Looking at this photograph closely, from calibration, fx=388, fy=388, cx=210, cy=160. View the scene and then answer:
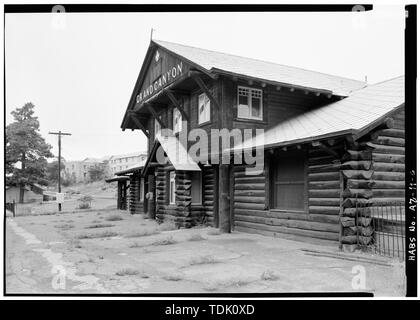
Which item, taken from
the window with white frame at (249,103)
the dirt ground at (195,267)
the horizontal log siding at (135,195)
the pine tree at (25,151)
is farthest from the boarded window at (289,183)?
the pine tree at (25,151)

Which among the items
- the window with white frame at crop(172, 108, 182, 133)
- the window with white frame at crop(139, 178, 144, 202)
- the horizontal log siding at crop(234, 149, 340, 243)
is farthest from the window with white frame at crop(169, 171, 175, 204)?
the window with white frame at crop(139, 178, 144, 202)

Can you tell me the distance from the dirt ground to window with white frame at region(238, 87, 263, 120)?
17.0 ft

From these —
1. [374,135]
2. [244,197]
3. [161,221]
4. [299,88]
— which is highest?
[299,88]

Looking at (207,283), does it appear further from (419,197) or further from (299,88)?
(299,88)

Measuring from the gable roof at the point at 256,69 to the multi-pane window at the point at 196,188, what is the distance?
4734 millimetres

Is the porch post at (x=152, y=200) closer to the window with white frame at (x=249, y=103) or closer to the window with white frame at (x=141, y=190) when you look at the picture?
the window with white frame at (x=141, y=190)

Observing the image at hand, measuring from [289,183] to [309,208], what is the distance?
1.29 metres

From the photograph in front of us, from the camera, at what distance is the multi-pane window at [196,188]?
16875mm

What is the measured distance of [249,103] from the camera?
15781 millimetres

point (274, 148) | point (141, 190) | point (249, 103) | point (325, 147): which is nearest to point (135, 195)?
point (141, 190)

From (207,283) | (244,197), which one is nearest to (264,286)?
(207,283)

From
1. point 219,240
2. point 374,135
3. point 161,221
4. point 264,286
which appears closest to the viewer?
point 264,286

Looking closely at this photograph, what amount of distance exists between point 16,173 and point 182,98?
31545 millimetres
